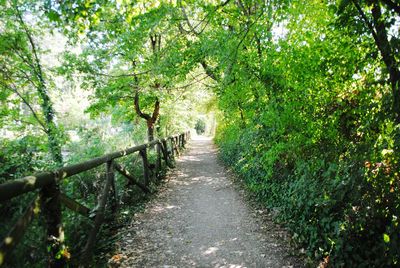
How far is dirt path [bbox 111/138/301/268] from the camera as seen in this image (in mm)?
4227

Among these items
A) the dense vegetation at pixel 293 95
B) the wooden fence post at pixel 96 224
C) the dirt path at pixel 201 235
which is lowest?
the dirt path at pixel 201 235

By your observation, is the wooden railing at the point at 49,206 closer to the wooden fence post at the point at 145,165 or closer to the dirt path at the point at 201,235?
the dirt path at the point at 201,235

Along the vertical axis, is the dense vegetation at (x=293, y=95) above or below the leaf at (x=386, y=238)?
above

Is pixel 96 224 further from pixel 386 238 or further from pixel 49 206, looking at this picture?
pixel 386 238

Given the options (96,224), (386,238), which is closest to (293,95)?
(386,238)

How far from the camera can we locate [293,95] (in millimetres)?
5207

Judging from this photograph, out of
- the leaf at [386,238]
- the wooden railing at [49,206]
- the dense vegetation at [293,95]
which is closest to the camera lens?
the wooden railing at [49,206]

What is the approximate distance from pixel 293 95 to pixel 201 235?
121 inches

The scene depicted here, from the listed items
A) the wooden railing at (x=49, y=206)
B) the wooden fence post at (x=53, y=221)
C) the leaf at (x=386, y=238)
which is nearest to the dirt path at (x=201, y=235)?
the wooden railing at (x=49, y=206)

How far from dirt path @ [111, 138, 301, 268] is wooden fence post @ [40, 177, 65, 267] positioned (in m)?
1.24

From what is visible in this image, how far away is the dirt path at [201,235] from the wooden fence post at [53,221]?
1242 millimetres

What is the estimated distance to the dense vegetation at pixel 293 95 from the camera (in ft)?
10.4

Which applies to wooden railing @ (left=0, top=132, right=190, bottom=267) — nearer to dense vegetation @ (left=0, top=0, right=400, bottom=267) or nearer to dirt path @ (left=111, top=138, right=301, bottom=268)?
dense vegetation @ (left=0, top=0, right=400, bottom=267)

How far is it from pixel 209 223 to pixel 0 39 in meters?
8.16
